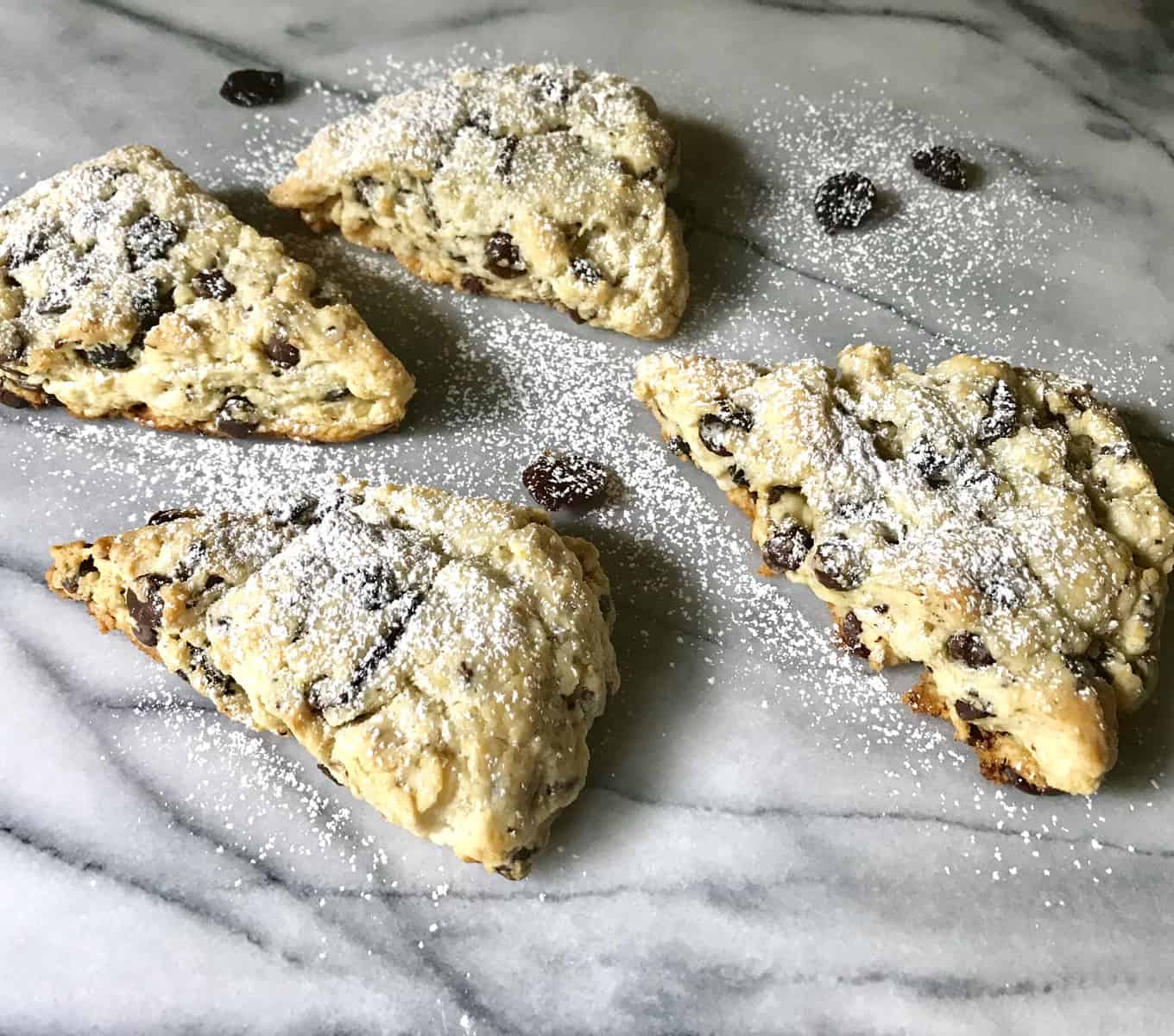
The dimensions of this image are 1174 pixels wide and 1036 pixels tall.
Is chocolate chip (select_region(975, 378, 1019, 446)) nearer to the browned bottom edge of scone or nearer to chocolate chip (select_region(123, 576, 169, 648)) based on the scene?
the browned bottom edge of scone

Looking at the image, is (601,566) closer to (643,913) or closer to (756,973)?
(643,913)

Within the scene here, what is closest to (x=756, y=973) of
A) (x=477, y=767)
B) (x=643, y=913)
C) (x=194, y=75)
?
(x=643, y=913)

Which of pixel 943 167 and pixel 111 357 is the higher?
pixel 943 167

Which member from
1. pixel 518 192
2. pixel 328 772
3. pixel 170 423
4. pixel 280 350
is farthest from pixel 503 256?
pixel 328 772

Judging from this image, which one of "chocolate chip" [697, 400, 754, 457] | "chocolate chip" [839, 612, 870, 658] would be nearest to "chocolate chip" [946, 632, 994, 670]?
"chocolate chip" [839, 612, 870, 658]

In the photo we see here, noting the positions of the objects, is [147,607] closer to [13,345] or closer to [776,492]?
[13,345]

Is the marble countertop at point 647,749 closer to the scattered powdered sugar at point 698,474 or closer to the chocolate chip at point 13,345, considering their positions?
the scattered powdered sugar at point 698,474
